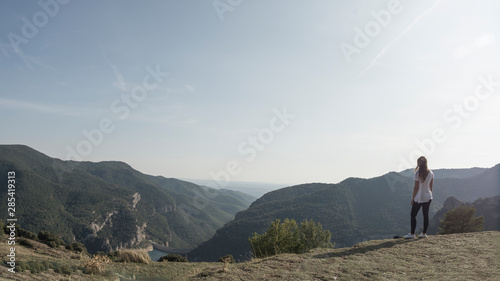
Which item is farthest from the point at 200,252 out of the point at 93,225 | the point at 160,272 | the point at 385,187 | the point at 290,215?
the point at 160,272

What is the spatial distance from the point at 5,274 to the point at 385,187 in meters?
173

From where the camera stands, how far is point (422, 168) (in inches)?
378

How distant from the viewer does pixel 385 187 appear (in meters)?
156

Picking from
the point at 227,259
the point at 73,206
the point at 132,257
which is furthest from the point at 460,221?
the point at 73,206

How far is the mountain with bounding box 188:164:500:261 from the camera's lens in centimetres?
11988

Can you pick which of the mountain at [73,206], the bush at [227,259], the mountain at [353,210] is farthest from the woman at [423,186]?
the mountain at [73,206]

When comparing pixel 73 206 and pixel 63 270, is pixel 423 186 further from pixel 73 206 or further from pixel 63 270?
pixel 73 206

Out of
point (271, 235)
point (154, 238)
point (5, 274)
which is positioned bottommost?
point (154, 238)

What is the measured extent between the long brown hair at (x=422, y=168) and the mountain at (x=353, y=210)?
11161 centimetres

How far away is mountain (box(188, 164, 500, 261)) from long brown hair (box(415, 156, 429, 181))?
366 feet

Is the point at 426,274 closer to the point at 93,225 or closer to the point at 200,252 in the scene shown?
the point at 200,252

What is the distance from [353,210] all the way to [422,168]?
5768 inches

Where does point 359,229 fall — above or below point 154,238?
above

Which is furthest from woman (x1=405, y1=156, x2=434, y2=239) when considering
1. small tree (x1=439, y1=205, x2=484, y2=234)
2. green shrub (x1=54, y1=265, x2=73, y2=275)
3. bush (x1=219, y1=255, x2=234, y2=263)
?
small tree (x1=439, y1=205, x2=484, y2=234)
